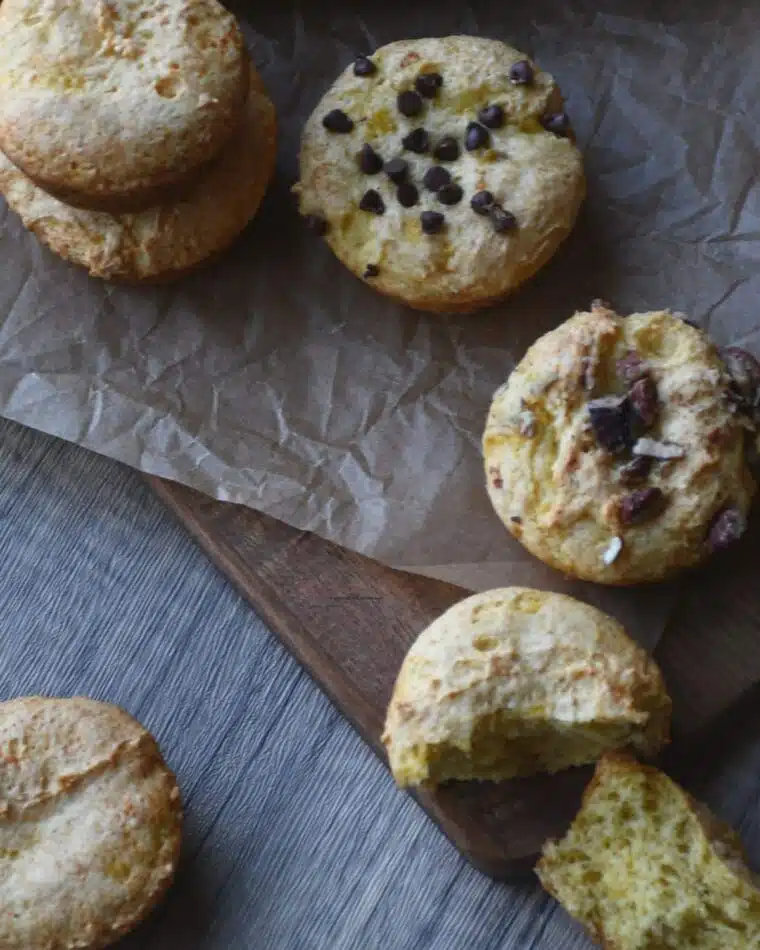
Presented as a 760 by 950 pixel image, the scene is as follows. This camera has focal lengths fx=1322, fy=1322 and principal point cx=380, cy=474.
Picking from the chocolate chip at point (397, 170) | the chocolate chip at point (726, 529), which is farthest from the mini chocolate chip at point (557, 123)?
the chocolate chip at point (726, 529)

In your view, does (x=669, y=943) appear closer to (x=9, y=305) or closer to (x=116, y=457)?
(x=116, y=457)

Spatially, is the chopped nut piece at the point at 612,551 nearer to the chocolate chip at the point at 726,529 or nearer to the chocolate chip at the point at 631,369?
the chocolate chip at the point at 726,529

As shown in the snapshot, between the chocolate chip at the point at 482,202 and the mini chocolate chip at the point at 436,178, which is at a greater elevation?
the mini chocolate chip at the point at 436,178

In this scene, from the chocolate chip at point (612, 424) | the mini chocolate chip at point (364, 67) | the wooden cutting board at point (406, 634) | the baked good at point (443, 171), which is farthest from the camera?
the mini chocolate chip at point (364, 67)

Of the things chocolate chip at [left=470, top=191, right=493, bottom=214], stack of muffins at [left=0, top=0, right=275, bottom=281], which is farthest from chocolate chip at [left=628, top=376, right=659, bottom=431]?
stack of muffins at [left=0, top=0, right=275, bottom=281]

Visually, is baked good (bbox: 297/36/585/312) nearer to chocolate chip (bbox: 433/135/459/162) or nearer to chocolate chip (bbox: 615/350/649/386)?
chocolate chip (bbox: 433/135/459/162)

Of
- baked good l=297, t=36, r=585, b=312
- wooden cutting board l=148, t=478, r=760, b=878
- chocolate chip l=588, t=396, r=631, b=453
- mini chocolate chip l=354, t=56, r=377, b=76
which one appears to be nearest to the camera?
chocolate chip l=588, t=396, r=631, b=453
